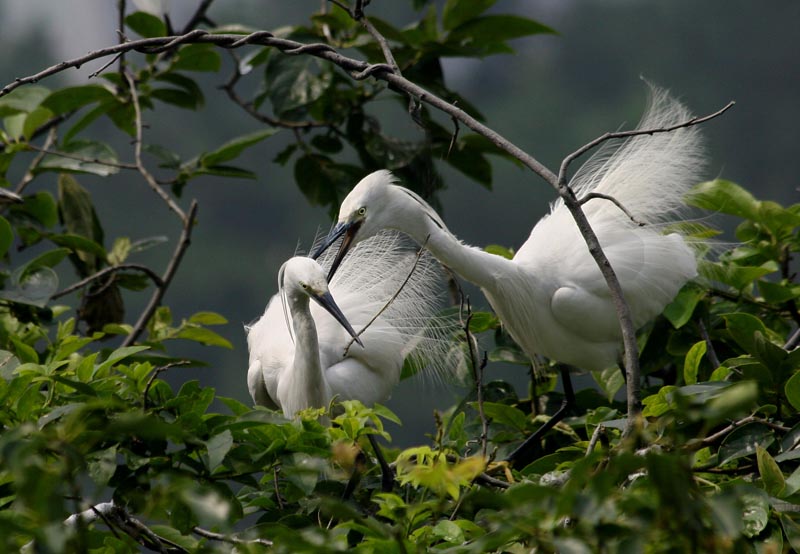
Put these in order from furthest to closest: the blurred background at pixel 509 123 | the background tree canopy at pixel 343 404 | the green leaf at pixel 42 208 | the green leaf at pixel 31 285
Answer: the blurred background at pixel 509 123 → the green leaf at pixel 42 208 → the green leaf at pixel 31 285 → the background tree canopy at pixel 343 404

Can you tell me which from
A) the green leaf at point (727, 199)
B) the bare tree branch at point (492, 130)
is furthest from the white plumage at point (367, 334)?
the bare tree branch at point (492, 130)

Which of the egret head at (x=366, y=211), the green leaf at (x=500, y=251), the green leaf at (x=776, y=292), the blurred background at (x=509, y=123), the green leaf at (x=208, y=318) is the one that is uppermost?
the egret head at (x=366, y=211)

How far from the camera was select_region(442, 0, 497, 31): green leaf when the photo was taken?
9.37 ft

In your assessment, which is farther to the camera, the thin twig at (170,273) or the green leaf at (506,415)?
the thin twig at (170,273)

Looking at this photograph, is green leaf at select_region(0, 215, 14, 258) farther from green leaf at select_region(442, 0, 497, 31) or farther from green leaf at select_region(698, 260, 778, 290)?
green leaf at select_region(698, 260, 778, 290)

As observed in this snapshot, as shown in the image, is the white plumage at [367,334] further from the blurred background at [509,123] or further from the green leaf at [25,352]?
the blurred background at [509,123]

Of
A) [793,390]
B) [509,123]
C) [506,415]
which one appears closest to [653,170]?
[506,415]

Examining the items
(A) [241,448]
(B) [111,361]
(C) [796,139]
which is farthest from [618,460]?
(C) [796,139]

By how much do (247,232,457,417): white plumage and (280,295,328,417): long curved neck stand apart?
36 millimetres

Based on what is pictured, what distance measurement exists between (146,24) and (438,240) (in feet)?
3.50

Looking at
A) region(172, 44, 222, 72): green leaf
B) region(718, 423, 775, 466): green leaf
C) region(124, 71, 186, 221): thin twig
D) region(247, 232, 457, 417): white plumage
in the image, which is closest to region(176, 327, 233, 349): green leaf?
region(247, 232, 457, 417): white plumage

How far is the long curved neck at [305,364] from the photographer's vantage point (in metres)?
2.19

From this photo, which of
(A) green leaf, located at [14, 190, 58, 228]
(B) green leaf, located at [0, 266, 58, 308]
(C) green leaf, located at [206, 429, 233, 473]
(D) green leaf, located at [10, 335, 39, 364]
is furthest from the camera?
(A) green leaf, located at [14, 190, 58, 228]

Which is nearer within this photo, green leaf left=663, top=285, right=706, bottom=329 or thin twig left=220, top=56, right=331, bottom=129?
green leaf left=663, top=285, right=706, bottom=329
